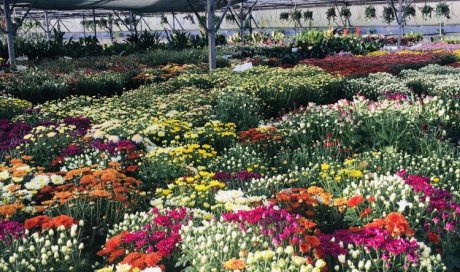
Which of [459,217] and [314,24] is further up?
[314,24]

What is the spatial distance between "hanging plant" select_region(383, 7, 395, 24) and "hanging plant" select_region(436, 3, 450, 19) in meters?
2.76

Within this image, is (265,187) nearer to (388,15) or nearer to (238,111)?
(238,111)

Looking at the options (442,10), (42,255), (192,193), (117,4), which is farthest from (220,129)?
(442,10)

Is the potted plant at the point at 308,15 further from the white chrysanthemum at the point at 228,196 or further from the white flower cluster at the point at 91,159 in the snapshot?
the white chrysanthemum at the point at 228,196

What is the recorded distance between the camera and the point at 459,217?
344 centimetres

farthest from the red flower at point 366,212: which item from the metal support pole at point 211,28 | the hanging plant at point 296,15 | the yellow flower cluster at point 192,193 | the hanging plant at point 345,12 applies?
the hanging plant at point 296,15

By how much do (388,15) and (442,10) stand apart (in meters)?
3.32

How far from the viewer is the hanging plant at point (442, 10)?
96.4 feet

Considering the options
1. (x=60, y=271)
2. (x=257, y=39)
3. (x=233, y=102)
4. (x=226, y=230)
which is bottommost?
(x=60, y=271)

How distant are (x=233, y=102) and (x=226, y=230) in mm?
4542

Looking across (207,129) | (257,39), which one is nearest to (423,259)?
(207,129)

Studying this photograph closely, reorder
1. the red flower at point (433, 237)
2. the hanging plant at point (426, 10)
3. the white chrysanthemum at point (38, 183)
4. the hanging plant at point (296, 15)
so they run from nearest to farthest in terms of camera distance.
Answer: the red flower at point (433, 237), the white chrysanthemum at point (38, 183), the hanging plant at point (426, 10), the hanging plant at point (296, 15)

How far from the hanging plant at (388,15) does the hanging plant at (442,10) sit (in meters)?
2.76

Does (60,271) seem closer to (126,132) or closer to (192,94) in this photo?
(126,132)
